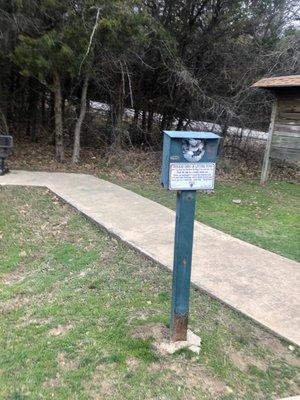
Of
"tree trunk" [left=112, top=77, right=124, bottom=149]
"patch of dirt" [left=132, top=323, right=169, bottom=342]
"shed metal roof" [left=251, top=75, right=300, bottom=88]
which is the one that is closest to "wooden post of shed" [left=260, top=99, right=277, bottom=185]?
"shed metal roof" [left=251, top=75, right=300, bottom=88]

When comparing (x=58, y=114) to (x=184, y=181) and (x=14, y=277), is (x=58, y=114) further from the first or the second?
(x=184, y=181)

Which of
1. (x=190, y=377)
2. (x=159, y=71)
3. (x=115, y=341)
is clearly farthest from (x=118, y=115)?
(x=190, y=377)

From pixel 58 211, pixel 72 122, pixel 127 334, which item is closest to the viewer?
pixel 127 334

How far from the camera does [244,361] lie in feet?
9.56

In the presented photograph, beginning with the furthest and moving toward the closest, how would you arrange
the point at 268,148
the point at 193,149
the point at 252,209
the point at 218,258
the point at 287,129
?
the point at 268,148 < the point at 287,129 < the point at 252,209 < the point at 218,258 < the point at 193,149

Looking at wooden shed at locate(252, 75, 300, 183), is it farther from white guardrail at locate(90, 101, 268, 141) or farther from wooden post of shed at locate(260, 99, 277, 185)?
white guardrail at locate(90, 101, 268, 141)

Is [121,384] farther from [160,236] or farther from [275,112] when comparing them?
[275,112]

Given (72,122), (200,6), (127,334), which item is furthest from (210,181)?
(72,122)

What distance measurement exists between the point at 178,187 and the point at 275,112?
8080 millimetres

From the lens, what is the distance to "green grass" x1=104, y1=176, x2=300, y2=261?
5691 mm

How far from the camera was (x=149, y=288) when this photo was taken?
3877 mm

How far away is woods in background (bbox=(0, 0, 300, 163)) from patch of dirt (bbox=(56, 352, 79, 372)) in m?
6.86

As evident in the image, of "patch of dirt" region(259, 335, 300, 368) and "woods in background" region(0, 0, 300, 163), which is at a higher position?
"woods in background" region(0, 0, 300, 163)

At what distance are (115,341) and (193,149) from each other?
4.59 ft
